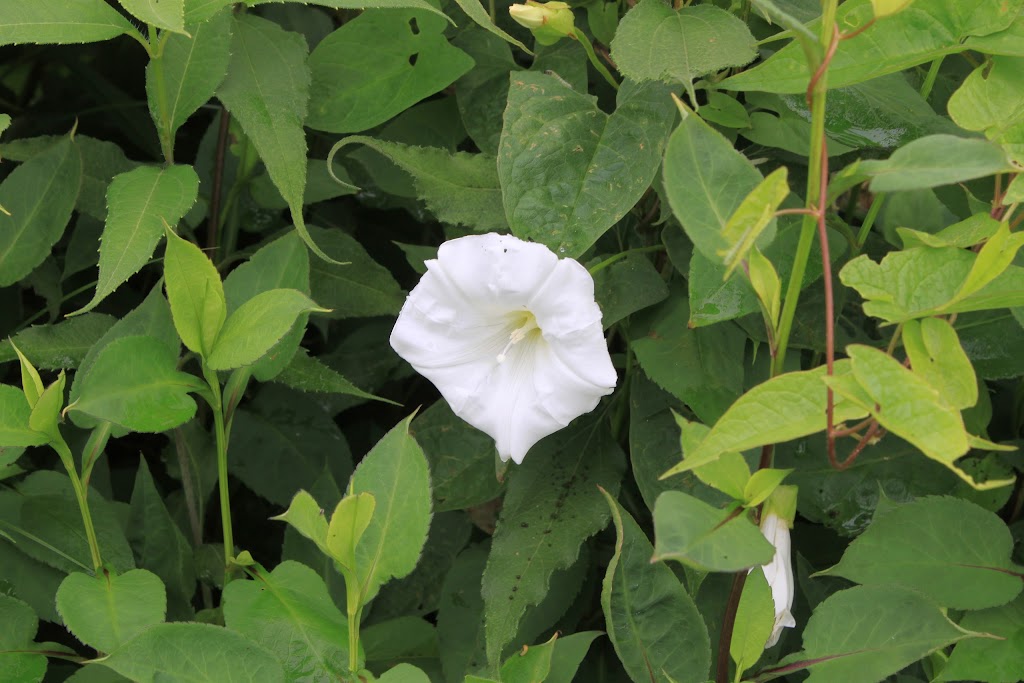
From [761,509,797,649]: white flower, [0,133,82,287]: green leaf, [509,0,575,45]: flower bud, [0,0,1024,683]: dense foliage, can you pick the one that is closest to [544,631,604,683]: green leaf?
[0,0,1024,683]: dense foliage

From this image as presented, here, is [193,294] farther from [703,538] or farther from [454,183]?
[703,538]

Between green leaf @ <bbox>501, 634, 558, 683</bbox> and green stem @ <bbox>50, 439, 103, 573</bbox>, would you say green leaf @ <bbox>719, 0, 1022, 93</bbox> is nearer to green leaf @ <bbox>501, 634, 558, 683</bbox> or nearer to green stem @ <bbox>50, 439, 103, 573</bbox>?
green leaf @ <bbox>501, 634, 558, 683</bbox>

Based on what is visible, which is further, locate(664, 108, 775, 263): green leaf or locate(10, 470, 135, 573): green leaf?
locate(10, 470, 135, 573): green leaf

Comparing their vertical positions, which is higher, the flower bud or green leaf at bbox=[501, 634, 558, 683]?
the flower bud

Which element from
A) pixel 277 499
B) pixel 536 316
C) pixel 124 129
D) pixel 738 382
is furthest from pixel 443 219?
pixel 124 129

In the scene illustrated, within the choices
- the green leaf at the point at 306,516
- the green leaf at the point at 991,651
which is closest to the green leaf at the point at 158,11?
the green leaf at the point at 306,516

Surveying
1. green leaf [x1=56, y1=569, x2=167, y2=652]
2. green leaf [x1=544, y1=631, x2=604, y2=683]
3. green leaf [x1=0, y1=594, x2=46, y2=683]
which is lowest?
green leaf [x1=544, y1=631, x2=604, y2=683]
